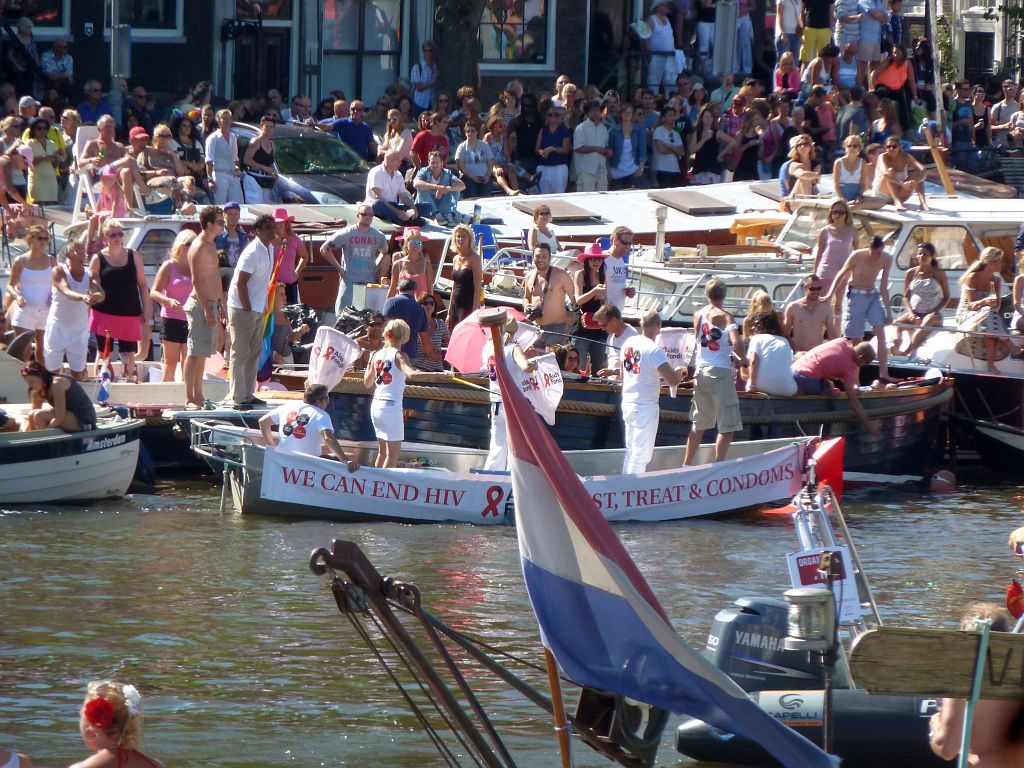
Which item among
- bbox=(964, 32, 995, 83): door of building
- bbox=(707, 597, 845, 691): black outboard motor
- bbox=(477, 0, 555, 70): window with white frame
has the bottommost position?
bbox=(707, 597, 845, 691): black outboard motor

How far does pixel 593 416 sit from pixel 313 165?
26.6 ft

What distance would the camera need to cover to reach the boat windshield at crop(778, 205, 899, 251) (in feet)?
59.5

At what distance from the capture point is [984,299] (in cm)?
1705

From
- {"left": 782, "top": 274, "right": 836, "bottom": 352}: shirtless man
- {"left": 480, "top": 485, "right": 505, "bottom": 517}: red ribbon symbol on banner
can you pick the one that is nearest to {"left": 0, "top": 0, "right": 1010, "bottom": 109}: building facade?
{"left": 782, "top": 274, "right": 836, "bottom": 352}: shirtless man

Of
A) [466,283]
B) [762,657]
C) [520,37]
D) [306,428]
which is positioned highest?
[520,37]

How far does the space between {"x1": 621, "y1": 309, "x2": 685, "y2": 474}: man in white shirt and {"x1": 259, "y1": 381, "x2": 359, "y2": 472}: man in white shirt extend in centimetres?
229

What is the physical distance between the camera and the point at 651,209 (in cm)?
2162

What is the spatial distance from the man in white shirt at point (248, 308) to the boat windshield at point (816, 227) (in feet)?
20.6

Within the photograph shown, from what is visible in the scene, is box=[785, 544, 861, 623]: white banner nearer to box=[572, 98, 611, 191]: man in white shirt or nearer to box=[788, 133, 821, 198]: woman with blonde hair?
box=[788, 133, 821, 198]: woman with blonde hair

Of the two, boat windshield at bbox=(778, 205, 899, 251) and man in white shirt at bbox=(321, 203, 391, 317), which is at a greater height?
boat windshield at bbox=(778, 205, 899, 251)

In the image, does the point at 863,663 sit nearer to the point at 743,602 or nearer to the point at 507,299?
the point at 743,602

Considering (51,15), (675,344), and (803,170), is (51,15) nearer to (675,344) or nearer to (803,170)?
(803,170)

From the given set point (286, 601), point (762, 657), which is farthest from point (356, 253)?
point (762, 657)

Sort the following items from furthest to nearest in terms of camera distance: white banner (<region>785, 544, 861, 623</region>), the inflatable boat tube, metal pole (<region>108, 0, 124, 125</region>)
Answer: metal pole (<region>108, 0, 124, 125</region>), the inflatable boat tube, white banner (<region>785, 544, 861, 623</region>)
